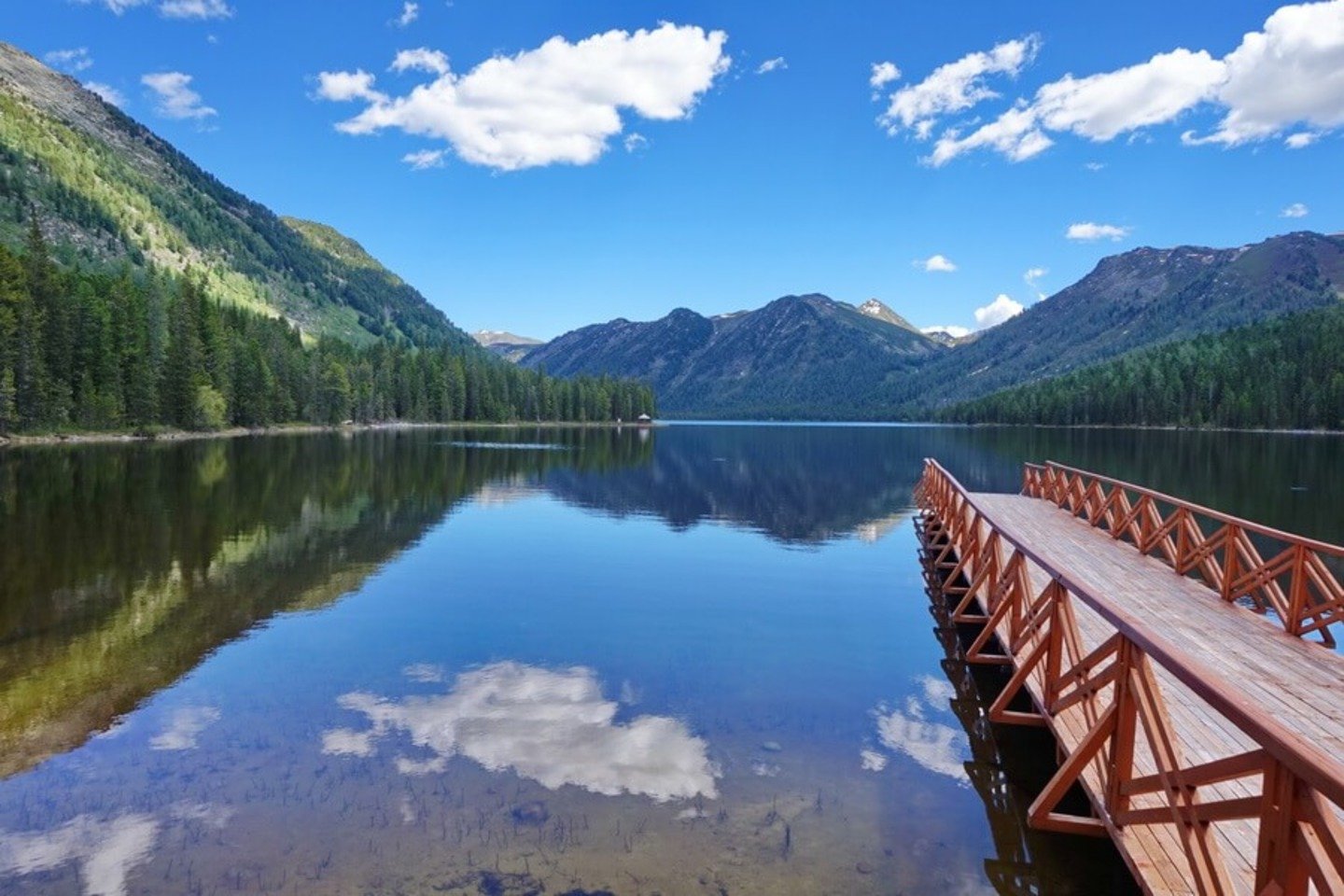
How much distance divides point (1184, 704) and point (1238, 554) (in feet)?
32.8

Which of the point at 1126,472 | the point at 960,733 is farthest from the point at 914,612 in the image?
the point at 1126,472

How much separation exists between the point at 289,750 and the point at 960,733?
10.5 metres

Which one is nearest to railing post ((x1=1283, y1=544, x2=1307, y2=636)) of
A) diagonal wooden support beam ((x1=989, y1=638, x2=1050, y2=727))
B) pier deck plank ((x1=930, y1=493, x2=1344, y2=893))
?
pier deck plank ((x1=930, y1=493, x2=1344, y2=893))

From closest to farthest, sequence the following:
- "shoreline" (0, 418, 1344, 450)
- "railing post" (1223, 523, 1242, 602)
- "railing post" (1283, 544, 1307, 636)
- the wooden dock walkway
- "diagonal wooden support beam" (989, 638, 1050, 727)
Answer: the wooden dock walkway < "diagonal wooden support beam" (989, 638, 1050, 727) < "railing post" (1283, 544, 1307, 636) < "railing post" (1223, 523, 1242, 602) < "shoreline" (0, 418, 1344, 450)

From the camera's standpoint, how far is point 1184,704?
36.8 ft

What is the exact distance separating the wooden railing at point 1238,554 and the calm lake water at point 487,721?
5.91 meters

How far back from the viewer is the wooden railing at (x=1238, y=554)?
49.2ft

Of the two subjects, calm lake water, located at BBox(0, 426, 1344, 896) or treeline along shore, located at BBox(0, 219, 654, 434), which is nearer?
calm lake water, located at BBox(0, 426, 1344, 896)

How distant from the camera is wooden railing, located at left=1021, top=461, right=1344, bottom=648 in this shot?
49.2 feet

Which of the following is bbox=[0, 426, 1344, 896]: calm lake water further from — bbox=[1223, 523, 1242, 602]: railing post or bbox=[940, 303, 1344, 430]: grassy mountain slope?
bbox=[940, 303, 1344, 430]: grassy mountain slope

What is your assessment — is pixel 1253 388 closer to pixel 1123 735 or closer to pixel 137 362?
pixel 137 362

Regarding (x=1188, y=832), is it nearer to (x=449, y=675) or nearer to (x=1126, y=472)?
(x=449, y=675)

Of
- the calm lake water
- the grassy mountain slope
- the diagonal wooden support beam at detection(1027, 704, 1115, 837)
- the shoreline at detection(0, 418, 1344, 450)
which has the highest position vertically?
the grassy mountain slope

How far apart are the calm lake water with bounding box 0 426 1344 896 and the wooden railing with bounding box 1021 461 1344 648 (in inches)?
232
